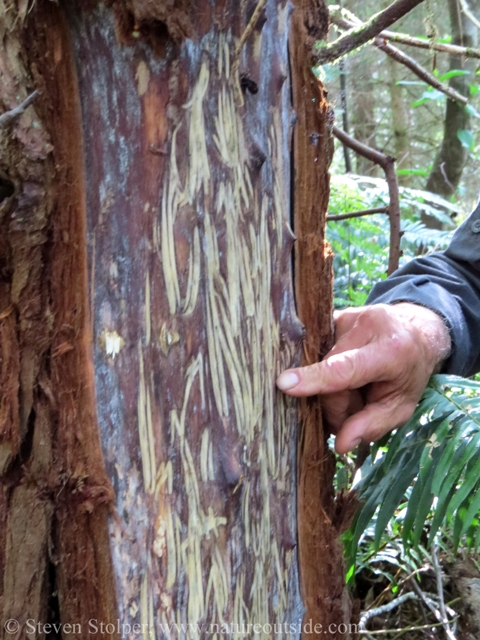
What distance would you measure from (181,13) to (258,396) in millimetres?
752

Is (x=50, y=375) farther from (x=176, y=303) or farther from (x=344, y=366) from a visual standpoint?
(x=344, y=366)

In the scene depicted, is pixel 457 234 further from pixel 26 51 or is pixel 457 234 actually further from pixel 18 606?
pixel 18 606

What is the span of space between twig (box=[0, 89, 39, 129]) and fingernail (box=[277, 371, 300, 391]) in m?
A: 0.72

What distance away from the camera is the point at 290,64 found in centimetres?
122

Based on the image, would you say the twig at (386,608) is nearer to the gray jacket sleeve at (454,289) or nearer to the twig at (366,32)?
the gray jacket sleeve at (454,289)

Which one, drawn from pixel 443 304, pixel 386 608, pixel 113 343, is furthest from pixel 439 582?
pixel 113 343

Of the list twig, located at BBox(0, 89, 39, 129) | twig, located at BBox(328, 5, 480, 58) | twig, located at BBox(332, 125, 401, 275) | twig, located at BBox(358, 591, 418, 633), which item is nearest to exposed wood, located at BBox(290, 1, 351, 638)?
twig, located at BBox(0, 89, 39, 129)

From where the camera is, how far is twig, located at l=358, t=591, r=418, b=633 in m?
1.92

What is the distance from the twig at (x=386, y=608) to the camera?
75.6 inches

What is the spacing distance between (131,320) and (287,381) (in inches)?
14.6

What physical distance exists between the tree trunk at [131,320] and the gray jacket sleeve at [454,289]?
30.6 inches

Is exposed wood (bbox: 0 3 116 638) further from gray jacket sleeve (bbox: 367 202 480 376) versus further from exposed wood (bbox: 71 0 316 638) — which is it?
gray jacket sleeve (bbox: 367 202 480 376)

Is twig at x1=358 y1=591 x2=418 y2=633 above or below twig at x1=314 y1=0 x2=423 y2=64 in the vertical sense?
below

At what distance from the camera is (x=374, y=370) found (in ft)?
4.33
